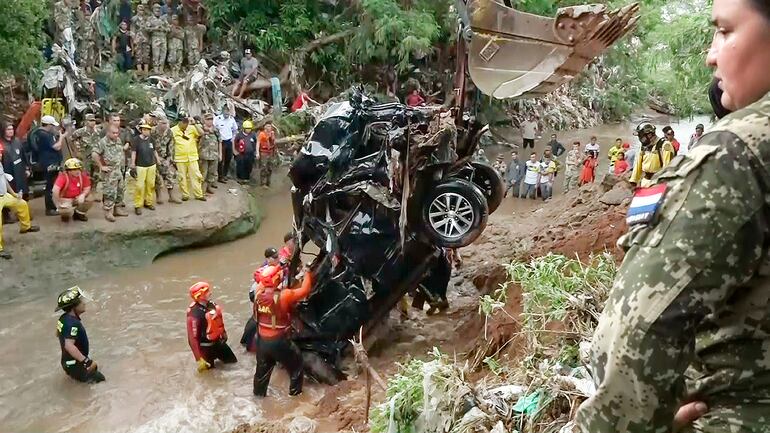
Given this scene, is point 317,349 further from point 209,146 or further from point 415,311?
point 209,146

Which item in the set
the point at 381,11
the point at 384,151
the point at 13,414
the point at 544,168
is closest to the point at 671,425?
the point at 384,151

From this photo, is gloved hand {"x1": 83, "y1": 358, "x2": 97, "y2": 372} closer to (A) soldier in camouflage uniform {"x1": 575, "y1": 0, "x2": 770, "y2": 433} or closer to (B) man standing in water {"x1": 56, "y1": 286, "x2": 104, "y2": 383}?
(B) man standing in water {"x1": 56, "y1": 286, "x2": 104, "y2": 383}

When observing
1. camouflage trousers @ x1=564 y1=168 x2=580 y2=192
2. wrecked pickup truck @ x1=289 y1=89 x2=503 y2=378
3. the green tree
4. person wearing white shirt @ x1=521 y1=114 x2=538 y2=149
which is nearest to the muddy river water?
wrecked pickup truck @ x1=289 y1=89 x2=503 y2=378

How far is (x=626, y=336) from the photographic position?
4.41ft

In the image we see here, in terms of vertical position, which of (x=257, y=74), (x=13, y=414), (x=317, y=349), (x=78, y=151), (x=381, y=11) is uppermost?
(x=381, y=11)

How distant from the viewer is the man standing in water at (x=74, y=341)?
7.64 m

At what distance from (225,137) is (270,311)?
9.45 meters

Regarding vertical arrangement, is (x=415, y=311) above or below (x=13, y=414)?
above

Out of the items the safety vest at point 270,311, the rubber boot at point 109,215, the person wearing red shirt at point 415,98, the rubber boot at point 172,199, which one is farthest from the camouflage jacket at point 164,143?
the person wearing red shirt at point 415,98

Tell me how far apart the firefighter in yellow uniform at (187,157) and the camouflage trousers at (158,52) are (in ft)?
23.2

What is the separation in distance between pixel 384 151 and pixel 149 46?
14086 millimetres

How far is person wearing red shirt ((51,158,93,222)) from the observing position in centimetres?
1124

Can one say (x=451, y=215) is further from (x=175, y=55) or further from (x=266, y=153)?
(x=175, y=55)

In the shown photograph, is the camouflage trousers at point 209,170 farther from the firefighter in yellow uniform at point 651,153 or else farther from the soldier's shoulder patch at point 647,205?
the soldier's shoulder patch at point 647,205
